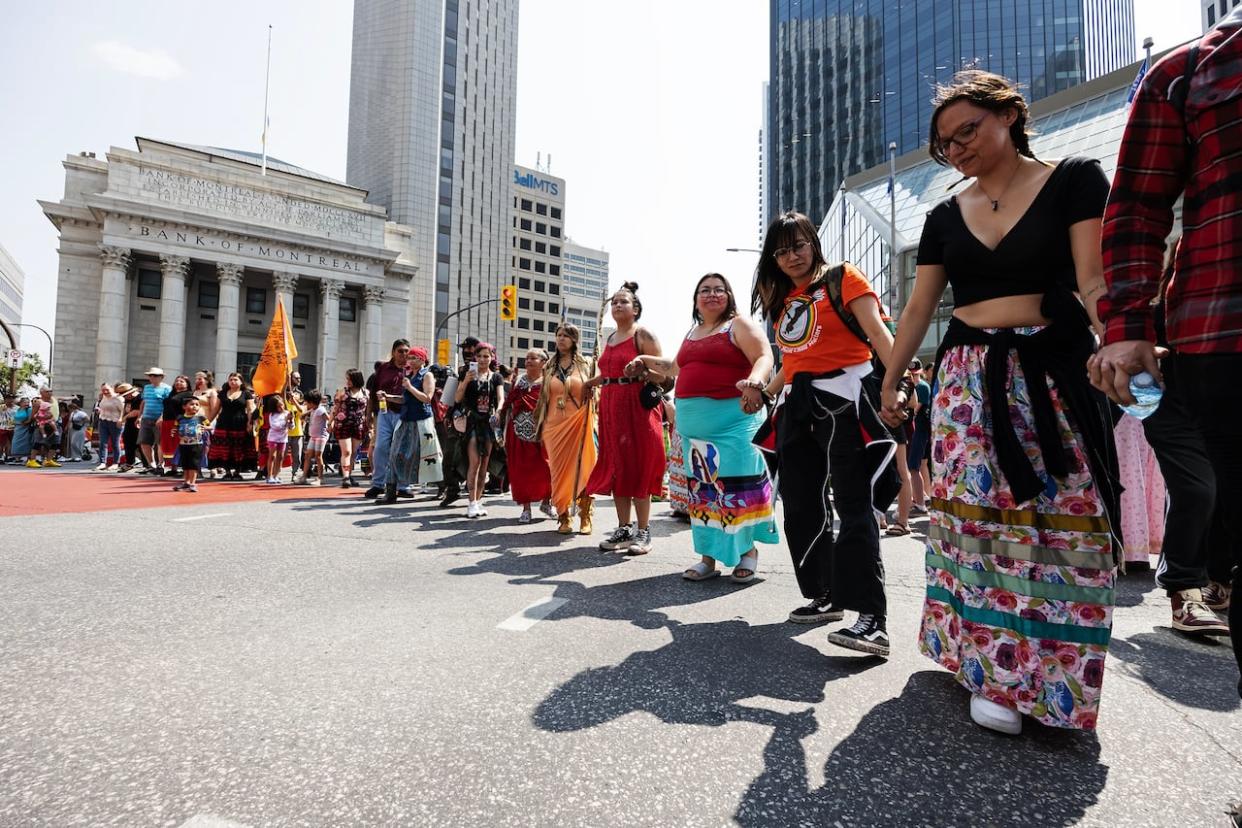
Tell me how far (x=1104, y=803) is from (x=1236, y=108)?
160 cm

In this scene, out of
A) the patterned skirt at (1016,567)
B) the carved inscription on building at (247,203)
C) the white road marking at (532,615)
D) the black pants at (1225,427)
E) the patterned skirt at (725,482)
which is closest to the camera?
the black pants at (1225,427)

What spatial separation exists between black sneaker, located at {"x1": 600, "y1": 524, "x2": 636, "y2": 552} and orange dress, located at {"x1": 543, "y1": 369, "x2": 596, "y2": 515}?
0.69 m

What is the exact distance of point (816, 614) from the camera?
9.64ft

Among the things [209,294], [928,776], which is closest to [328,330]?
[209,294]

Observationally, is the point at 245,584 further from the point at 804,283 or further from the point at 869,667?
the point at 804,283

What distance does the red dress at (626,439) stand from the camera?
4852 millimetres

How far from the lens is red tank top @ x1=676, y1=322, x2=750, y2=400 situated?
3920 mm

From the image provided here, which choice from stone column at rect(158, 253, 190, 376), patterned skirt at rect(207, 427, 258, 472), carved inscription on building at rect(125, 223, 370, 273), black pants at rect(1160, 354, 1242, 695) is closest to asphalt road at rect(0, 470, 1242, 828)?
black pants at rect(1160, 354, 1242, 695)

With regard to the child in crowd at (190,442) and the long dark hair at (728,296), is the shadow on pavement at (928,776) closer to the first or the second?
the long dark hair at (728,296)

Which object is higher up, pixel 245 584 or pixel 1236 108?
pixel 1236 108

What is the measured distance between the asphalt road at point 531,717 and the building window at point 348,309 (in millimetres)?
48775

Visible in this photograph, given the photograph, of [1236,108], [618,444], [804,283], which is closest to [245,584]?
[618,444]

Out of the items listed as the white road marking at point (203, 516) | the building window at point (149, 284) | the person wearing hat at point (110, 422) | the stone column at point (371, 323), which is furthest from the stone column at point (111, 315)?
the white road marking at point (203, 516)

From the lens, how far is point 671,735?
5.75 feet
